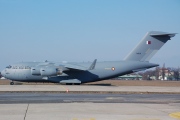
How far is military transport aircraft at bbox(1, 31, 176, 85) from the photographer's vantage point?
36.6m

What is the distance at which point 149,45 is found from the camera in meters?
36.7

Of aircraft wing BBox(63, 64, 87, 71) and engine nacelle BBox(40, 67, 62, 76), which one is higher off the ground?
aircraft wing BBox(63, 64, 87, 71)

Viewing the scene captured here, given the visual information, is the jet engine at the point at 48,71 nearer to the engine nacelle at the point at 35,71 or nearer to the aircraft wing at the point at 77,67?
the engine nacelle at the point at 35,71

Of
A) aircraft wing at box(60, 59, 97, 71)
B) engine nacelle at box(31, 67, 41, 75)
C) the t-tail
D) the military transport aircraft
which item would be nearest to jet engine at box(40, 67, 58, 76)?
the military transport aircraft

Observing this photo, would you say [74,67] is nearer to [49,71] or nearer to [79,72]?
[79,72]

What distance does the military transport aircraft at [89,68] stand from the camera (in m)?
36.6

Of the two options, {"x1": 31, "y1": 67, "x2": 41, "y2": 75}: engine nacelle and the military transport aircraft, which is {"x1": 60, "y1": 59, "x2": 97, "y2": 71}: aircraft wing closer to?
the military transport aircraft

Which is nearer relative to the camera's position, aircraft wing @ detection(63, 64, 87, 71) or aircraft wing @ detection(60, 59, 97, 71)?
aircraft wing @ detection(60, 59, 97, 71)

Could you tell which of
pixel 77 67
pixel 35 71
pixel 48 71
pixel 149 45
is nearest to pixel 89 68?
pixel 77 67

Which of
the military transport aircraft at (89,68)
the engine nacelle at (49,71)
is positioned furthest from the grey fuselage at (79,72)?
the engine nacelle at (49,71)

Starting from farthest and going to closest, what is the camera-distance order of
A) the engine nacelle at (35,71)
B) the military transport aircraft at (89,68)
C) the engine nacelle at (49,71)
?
the engine nacelle at (35,71)
the engine nacelle at (49,71)
the military transport aircraft at (89,68)

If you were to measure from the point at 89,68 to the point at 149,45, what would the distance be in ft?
24.6
